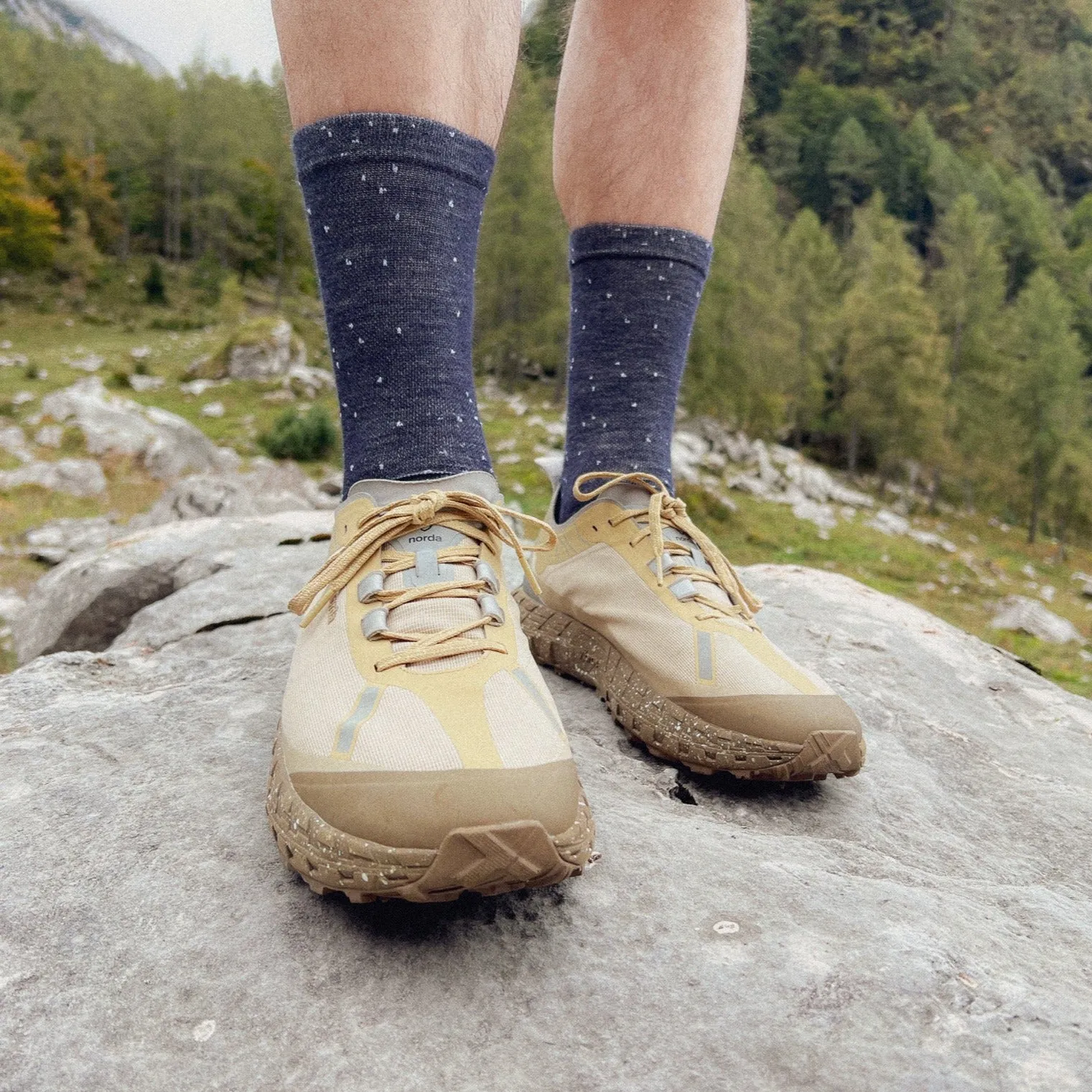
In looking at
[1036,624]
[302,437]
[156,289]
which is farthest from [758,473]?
[156,289]

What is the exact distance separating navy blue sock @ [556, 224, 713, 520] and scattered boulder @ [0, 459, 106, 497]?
7.77 meters

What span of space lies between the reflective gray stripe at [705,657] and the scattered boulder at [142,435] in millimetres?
8896

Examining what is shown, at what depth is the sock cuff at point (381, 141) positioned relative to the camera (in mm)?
1059

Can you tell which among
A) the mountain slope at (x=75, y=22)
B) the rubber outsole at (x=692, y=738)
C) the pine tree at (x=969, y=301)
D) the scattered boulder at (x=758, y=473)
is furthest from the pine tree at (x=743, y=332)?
the mountain slope at (x=75, y=22)

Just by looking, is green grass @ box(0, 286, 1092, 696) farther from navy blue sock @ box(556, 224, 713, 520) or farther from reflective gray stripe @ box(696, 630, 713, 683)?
reflective gray stripe @ box(696, 630, 713, 683)

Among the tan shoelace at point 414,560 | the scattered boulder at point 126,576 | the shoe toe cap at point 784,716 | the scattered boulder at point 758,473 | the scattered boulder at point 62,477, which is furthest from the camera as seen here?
the scattered boulder at point 758,473

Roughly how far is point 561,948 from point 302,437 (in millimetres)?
12020

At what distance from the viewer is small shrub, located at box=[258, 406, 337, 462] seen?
11969 mm

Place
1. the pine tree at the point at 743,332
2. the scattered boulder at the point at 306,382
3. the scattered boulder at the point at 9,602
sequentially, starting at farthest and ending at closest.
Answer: the pine tree at the point at 743,332 → the scattered boulder at the point at 306,382 → the scattered boulder at the point at 9,602

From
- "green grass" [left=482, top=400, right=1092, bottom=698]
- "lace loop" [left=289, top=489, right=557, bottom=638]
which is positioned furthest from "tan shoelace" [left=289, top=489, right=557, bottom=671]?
"green grass" [left=482, top=400, right=1092, bottom=698]

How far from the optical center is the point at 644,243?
1483mm

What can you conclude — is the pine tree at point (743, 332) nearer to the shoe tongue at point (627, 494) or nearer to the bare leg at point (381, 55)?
the shoe tongue at point (627, 494)

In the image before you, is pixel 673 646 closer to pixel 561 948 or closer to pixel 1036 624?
pixel 561 948

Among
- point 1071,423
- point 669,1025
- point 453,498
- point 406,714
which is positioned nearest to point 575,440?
point 453,498
